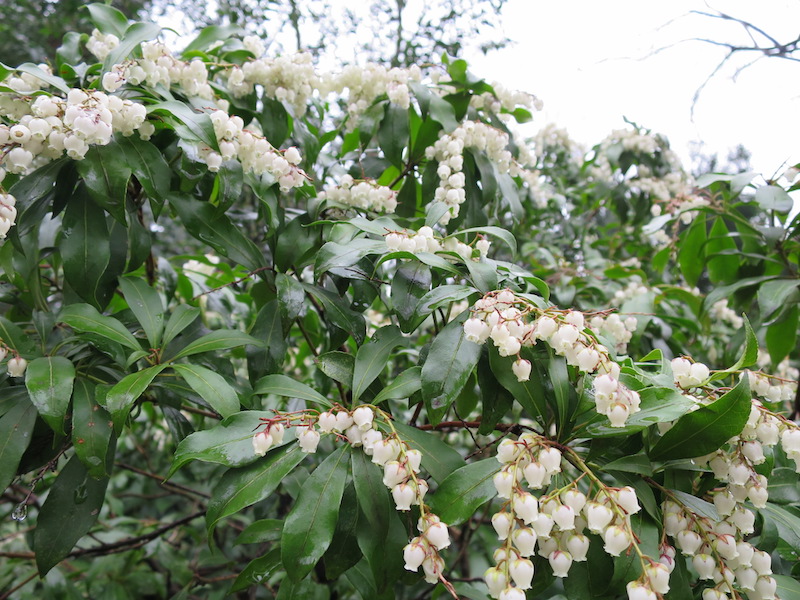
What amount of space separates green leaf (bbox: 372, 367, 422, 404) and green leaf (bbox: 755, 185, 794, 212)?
4.67 ft

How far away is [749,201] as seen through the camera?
201cm

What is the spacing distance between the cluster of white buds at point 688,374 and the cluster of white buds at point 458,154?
65cm

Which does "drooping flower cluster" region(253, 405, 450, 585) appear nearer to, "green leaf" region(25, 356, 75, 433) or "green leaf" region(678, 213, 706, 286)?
"green leaf" region(25, 356, 75, 433)

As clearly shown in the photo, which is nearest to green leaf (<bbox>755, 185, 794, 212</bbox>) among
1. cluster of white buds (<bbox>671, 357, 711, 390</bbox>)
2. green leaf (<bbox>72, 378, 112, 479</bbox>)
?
cluster of white buds (<bbox>671, 357, 711, 390</bbox>)

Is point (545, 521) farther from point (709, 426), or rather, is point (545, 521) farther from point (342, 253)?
point (342, 253)

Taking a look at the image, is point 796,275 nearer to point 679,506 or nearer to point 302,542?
point 679,506

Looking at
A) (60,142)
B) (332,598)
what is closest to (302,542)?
(60,142)

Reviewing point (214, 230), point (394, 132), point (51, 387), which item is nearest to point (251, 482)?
point (51, 387)

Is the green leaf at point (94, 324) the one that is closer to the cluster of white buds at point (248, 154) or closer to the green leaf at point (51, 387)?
the green leaf at point (51, 387)

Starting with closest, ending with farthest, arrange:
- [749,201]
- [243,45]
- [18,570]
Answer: [243,45] < [749,201] < [18,570]

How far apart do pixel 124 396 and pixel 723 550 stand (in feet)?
3.41

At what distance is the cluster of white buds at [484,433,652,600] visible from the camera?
31.2 inches

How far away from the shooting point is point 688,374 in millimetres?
1009

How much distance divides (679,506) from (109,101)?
1.34 meters
